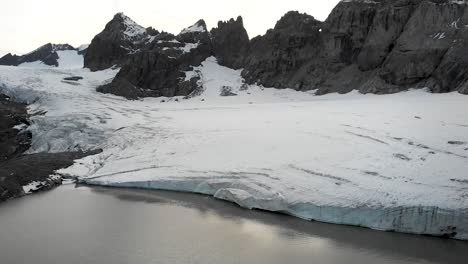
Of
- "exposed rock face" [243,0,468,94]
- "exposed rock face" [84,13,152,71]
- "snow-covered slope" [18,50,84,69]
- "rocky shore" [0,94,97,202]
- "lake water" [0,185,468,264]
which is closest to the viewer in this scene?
"lake water" [0,185,468,264]

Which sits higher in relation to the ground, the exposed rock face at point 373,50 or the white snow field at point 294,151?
the exposed rock face at point 373,50

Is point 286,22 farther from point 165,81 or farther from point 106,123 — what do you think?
point 106,123

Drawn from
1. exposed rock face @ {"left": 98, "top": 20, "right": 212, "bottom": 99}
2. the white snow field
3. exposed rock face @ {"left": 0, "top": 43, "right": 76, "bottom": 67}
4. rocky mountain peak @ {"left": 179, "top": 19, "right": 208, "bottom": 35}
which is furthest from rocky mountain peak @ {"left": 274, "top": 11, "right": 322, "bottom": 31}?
exposed rock face @ {"left": 0, "top": 43, "right": 76, "bottom": 67}

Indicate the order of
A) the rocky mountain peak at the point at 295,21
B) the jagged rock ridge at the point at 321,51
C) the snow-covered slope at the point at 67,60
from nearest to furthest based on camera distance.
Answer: the jagged rock ridge at the point at 321,51
the rocky mountain peak at the point at 295,21
the snow-covered slope at the point at 67,60

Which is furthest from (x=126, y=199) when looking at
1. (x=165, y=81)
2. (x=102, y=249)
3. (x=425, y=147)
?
(x=165, y=81)

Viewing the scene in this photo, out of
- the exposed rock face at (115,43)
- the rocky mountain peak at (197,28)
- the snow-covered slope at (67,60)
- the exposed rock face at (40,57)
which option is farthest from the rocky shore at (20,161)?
the exposed rock face at (40,57)

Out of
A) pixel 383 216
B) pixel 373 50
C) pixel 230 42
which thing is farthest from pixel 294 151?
pixel 230 42

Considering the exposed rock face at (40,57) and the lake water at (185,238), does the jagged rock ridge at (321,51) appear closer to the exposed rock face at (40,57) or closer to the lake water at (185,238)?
the lake water at (185,238)

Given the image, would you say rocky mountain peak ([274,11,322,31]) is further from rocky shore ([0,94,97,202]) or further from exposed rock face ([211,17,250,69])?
rocky shore ([0,94,97,202])
